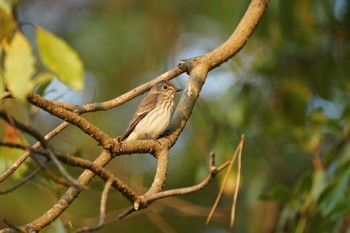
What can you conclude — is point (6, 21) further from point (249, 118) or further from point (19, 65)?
point (249, 118)

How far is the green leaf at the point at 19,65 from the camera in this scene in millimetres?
1709

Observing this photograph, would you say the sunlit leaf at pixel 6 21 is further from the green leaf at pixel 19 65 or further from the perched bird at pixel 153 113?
the perched bird at pixel 153 113

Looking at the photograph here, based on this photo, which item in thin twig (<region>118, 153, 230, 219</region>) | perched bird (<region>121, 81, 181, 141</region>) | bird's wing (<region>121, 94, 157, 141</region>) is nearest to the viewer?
thin twig (<region>118, 153, 230, 219</region>)

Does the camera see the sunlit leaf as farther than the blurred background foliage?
No

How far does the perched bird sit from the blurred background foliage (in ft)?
0.74

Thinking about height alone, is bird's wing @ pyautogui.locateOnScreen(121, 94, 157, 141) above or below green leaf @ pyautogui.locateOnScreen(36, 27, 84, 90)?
above

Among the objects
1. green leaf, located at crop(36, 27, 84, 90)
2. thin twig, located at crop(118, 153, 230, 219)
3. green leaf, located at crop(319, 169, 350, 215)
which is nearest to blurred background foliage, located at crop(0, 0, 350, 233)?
green leaf, located at crop(319, 169, 350, 215)

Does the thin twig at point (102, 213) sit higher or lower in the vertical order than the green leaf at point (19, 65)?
lower

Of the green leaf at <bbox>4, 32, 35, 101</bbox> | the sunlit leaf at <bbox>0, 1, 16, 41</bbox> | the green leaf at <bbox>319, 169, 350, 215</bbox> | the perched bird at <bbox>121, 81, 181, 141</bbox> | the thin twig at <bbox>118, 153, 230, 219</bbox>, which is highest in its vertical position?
the perched bird at <bbox>121, 81, 181, 141</bbox>

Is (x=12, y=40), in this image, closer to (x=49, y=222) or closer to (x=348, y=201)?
(x=49, y=222)

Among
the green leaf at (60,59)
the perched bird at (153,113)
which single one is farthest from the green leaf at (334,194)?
the green leaf at (60,59)

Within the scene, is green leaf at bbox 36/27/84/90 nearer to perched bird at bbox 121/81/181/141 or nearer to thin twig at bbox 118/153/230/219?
thin twig at bbox 118/153/230/219

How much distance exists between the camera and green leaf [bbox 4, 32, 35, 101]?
1709 millimetres

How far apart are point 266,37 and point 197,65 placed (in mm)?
2815
